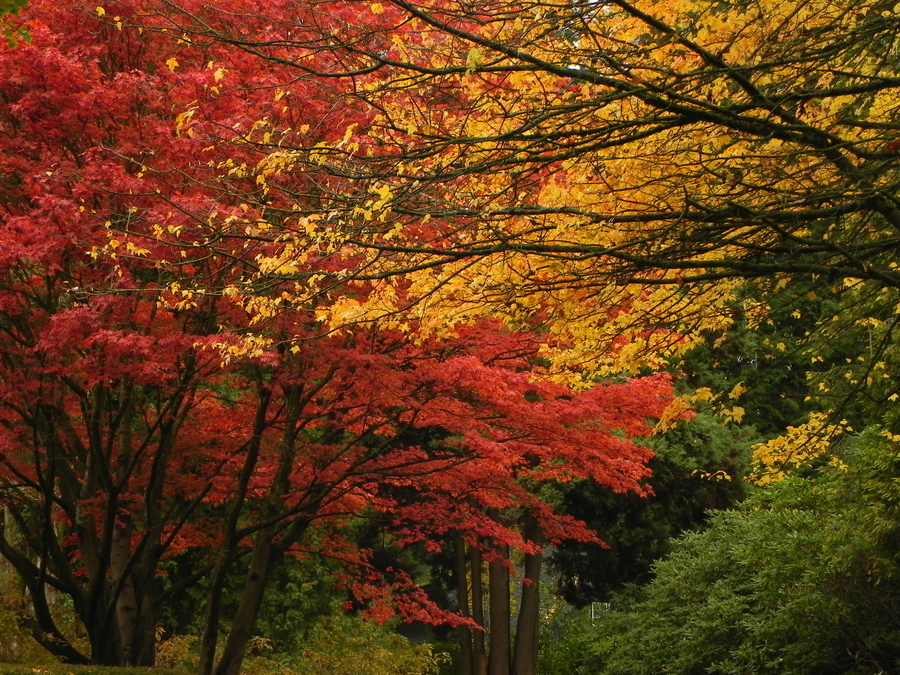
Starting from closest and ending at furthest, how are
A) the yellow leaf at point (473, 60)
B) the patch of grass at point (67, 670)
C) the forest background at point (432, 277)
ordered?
the yellow leaf at point (473, 60) → the forest background at point (432, 277) → the patch of grass at point (67, 670)

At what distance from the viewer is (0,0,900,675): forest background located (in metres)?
5.45

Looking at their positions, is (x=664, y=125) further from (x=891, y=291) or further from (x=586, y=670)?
(x=586, y=670)

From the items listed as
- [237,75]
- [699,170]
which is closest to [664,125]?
[699,170]

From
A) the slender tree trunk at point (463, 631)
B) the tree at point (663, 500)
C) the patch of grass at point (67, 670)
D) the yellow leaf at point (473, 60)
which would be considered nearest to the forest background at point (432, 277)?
the yellow leaf at point (473, 60)

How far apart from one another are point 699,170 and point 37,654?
10.1 m

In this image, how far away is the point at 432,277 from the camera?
244 inches

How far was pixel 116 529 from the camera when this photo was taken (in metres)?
11.3

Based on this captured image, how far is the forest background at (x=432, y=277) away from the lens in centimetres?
545

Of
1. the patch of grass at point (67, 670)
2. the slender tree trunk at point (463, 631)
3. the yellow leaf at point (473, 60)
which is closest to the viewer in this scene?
the yellow leaf at point (473, 60)

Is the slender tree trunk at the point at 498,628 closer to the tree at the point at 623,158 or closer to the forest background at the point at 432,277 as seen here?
the forest background at the point at 432,277

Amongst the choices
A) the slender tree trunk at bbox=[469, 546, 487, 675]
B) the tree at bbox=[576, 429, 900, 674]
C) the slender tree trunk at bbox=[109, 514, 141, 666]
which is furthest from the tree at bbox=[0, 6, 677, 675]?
the slender tree trunk at bbox=[469, 546, 487, 675]

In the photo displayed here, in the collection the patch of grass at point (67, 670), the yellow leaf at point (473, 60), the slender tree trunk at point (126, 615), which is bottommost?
the patch of grass at point (67, 670)

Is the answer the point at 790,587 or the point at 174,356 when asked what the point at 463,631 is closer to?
the point at 790,587

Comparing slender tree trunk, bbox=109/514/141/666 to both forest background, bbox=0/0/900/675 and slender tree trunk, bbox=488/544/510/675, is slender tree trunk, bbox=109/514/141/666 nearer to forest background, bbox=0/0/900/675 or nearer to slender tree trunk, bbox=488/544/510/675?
forest background, bbox=0/0/900/675
